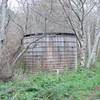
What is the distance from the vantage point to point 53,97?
245 inches

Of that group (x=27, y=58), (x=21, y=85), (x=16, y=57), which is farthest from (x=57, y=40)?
(x=21, y=85)

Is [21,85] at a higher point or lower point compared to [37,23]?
lower

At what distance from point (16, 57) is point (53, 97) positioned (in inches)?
148

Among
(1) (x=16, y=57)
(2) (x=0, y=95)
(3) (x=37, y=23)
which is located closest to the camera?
(2) (x=0, y=95)

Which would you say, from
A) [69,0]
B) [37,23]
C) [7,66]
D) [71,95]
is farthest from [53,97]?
[37,23]

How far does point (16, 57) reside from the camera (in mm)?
9617

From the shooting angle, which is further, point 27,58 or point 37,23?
point 37,23

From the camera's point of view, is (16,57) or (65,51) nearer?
(16,57)

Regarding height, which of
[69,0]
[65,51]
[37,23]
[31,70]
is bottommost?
[31,70]

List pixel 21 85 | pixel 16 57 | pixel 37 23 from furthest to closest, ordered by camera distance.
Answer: pixel 37 23 → pixel 16 57 → pixel 21 85

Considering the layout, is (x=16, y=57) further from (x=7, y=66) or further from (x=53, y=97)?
(x=53, y=97)

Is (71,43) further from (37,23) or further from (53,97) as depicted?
(53,97)

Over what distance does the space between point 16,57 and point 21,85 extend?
2.28 m

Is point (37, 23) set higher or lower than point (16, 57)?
higher
